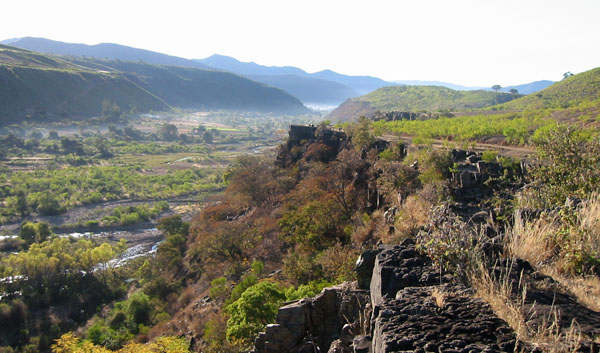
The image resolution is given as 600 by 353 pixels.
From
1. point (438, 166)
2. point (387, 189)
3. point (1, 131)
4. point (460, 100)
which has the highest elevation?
point (460, 100)

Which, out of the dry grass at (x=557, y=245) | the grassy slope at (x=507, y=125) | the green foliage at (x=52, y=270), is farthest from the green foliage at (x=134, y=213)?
the dry grass at (x=557, y=245)

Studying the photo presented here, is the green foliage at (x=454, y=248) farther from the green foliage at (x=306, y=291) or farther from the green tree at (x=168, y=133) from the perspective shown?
the green tree at (x=168, y=133)

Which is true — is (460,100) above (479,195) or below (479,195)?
above

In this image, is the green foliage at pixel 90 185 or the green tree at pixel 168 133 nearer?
the green foliage at pixel 90 185

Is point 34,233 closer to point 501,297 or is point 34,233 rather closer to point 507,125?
point 507,125

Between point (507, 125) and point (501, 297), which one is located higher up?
point (507, 125)

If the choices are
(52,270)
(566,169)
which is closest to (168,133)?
(52,270)

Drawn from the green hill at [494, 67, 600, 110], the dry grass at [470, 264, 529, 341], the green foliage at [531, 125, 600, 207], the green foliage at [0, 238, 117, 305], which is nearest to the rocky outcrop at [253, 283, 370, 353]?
the dry grass at [470, 264, 529, 341]

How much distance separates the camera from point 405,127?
2766 cm

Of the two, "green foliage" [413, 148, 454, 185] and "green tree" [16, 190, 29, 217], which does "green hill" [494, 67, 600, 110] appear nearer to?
"green foliage" [413, 148, 454, 185]

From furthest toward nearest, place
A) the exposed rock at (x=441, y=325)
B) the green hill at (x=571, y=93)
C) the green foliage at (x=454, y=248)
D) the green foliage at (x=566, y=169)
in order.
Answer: the green hill at (x=571, y=93) → the green foliage at (x=566, y=169) → the green foliage at (x=454, y=248) → the exposed rock at (x=441, y=325)

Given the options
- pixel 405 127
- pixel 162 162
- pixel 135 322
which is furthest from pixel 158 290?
pixel 162 162

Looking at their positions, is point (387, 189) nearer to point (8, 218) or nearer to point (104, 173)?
point (8, 218)

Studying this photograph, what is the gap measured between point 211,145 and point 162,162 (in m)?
29.6
